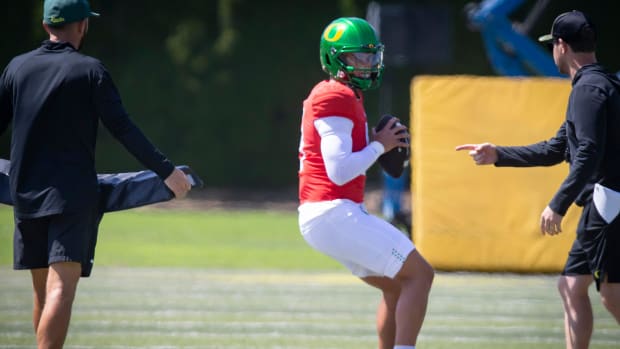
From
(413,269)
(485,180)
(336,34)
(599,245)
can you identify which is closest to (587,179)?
(599,245)

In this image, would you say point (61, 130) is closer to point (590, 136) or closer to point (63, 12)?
point (63, 12)

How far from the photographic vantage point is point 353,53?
234 inches

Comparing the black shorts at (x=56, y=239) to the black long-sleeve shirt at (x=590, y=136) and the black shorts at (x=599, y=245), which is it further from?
the black shorts at (x=599, y=245)

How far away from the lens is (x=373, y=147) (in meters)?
5.84

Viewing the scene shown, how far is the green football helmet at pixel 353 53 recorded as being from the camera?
5918mm

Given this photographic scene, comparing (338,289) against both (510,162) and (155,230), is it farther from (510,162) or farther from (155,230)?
(155,230)

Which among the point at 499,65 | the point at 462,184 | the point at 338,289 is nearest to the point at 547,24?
the point at 499,65

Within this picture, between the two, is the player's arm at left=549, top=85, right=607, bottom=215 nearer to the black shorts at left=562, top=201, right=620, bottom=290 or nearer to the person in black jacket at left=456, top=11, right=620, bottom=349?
the person in black jacket at left=456, top=11, right=620, bottom=349

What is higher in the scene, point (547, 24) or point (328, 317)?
point (328, 317)

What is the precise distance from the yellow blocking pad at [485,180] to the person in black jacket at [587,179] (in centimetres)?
595

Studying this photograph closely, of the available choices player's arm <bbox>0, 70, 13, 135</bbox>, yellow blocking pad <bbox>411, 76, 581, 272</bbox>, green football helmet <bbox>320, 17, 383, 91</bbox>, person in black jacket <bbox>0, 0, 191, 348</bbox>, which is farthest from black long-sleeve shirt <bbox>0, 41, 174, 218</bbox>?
yellow blocking pad <bbox>411, 76, 581, 272</bbox>

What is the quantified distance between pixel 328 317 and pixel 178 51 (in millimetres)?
18076

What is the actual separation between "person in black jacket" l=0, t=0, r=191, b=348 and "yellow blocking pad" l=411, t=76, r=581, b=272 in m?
6.79

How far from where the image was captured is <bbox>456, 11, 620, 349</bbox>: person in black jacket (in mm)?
5723
